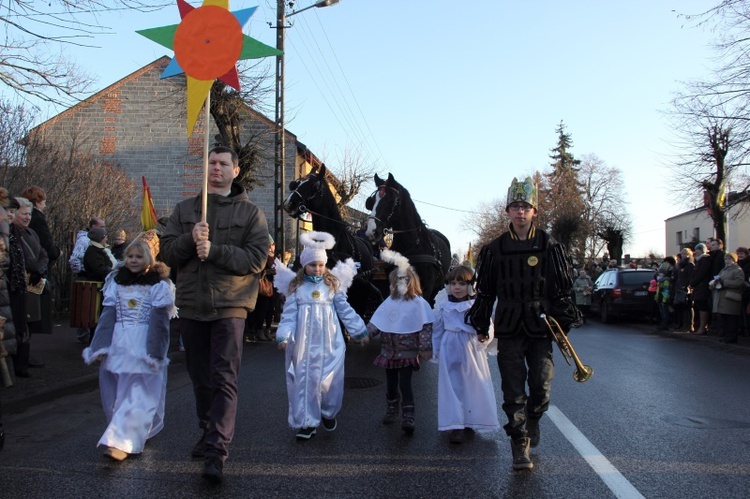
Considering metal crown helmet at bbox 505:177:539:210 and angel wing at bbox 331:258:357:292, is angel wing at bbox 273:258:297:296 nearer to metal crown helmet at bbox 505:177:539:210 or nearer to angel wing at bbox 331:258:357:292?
angel wing at bbox 331:258:357:292

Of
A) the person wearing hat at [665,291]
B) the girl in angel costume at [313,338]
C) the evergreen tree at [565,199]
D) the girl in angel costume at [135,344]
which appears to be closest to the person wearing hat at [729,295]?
the person wearing hat at [665,291]

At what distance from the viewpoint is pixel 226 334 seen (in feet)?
15.1

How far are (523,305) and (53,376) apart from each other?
5961 millimetres

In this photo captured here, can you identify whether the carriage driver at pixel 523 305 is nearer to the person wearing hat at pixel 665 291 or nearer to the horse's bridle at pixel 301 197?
the horse's bridle at pixel 301 197

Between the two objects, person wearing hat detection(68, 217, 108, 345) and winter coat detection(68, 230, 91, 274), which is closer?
person wearing hat detection(68, 217, 108, 345)

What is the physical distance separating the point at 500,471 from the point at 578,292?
18894mm

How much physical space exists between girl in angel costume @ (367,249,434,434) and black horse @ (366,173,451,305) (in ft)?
9.30

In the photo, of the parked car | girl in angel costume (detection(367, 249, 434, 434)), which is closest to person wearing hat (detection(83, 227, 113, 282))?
girl in angel costume (detection(367, 249, 434, 434))

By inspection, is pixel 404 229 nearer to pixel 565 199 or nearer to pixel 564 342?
pixel 564 342

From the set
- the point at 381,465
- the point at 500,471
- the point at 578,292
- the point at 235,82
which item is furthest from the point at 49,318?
the point at 578,292

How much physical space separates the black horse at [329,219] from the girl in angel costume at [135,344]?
4172mm

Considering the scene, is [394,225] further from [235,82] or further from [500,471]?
[500,471]

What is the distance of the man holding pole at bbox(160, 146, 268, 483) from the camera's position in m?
4.46

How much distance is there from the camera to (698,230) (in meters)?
64.9
